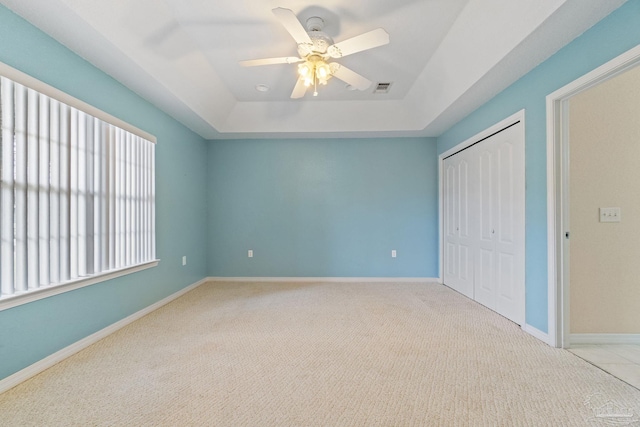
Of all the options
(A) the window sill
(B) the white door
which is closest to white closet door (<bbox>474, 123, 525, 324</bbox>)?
(B) the white door

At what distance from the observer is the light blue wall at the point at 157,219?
1.78 meters

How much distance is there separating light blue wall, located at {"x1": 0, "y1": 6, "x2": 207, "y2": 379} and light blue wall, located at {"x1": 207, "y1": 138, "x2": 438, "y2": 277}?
0.47 m

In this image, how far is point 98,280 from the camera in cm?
235

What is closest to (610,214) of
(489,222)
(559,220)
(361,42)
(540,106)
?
(559,220)

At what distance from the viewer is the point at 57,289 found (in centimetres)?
198

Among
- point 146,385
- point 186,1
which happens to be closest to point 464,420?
point 146,385

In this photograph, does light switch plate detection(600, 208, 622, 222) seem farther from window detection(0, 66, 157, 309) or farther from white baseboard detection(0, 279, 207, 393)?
white baseboard detection(0, 279, 207, 393)

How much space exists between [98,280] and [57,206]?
0.72 m

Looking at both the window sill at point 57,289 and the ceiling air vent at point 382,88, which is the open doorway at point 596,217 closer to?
the ceiling air vent at point 382,88

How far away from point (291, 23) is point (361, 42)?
54 centimetres

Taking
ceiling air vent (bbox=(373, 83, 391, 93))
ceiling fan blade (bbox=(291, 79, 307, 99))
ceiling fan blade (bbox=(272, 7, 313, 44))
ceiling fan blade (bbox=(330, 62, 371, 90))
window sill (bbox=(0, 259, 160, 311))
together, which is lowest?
window sill (bbox=(0, 259, 160, 311))

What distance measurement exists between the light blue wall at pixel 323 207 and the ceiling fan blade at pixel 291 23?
2.55 m

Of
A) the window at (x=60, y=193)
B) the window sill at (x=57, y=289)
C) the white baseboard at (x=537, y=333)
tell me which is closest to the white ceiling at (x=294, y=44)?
the window at (x=60, y=193)

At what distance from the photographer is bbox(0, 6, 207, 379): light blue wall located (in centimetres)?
178
